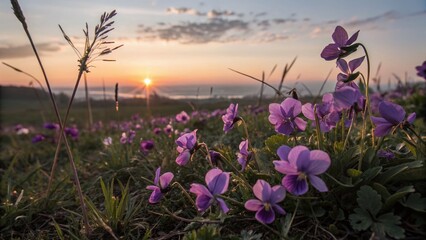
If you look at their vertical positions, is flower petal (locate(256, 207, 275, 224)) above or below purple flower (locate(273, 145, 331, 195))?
below

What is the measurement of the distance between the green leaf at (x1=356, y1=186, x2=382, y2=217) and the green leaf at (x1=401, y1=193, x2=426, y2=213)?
131 mm

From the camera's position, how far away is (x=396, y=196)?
1887 mm

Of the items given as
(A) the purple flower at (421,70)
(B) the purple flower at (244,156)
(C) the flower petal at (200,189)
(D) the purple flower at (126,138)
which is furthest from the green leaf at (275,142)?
(D) the purple flower at (126,138)

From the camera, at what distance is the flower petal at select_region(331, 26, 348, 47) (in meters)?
2.06

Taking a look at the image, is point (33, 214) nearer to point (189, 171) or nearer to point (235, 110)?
point (189, 171)

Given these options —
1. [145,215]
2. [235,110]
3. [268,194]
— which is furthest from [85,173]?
[268,194]

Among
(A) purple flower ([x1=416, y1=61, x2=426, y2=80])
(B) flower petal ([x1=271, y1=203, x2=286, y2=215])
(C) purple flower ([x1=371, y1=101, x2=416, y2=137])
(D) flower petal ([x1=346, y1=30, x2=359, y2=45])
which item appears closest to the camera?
(B) flower petal ([x1=271, y1=203, x2=286, y2=215])

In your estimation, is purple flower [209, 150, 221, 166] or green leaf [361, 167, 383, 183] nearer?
green leaf [361, 167, 383, 183]

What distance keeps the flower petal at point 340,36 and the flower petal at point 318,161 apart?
0.65 meters

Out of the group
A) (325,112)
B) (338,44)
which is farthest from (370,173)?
(338,44)

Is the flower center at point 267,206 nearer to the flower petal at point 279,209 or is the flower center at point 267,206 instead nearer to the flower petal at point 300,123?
the flower petal at point 279,209

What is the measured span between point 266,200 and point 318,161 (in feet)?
0.97

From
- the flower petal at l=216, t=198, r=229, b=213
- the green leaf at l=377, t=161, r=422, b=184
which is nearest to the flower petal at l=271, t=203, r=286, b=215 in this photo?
the flower petal at l=216, t=198, r=229, b=213

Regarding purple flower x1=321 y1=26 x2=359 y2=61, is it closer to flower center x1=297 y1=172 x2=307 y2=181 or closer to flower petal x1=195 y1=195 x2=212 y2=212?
flower center x1=297 y1=172 x2=307 y2=181
